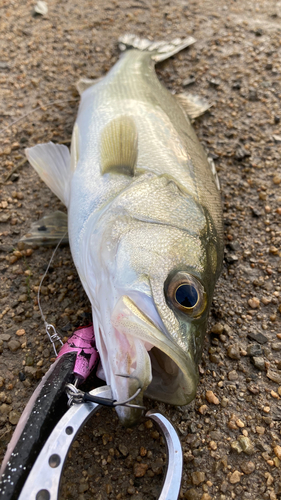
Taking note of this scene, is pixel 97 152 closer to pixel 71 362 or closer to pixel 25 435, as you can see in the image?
pixel 71 362

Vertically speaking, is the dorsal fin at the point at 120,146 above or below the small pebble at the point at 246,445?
above

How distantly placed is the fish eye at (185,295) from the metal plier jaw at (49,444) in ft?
1.80

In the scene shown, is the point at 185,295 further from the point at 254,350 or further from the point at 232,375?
the point at 254,350

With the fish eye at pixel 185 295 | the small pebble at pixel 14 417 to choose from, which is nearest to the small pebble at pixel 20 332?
the small pebble at pixel 14 417

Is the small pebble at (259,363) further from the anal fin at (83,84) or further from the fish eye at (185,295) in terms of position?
the anal fin at (83,84)

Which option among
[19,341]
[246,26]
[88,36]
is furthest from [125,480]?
[246,26]

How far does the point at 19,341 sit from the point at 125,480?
1.07 metres

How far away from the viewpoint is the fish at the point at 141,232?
163 centimetres

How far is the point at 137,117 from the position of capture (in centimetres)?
263

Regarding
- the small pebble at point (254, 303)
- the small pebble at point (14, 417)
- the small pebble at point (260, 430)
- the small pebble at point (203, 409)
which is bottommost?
the small pebble at point (260, 430)

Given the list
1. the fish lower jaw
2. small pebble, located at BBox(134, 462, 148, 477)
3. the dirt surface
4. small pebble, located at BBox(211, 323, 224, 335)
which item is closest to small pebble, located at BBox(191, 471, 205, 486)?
the dirt surface

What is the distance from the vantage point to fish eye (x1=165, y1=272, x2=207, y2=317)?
1675 millimetres

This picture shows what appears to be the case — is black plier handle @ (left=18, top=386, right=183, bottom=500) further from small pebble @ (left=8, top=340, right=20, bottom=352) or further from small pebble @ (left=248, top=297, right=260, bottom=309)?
small pebble @ (left=248, top=297, right=260, bottom=309)

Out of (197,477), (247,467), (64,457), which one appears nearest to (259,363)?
(247,467)
